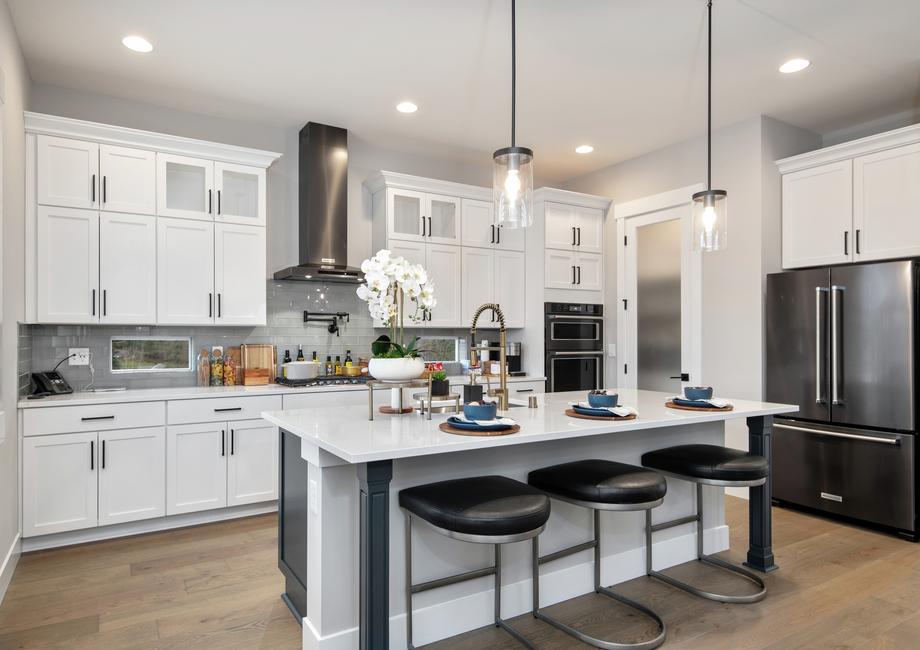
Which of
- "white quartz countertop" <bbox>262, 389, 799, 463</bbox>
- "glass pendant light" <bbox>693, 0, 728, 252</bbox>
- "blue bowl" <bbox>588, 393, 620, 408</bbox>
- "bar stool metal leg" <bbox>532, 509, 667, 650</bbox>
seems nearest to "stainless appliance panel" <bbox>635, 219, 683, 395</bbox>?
"white quartz countertop" <bbox>262, 389, 799, 463</bbox>

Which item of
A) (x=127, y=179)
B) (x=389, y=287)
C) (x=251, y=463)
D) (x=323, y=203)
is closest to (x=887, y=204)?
(x=389, y=287)

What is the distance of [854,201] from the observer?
4.02 meters

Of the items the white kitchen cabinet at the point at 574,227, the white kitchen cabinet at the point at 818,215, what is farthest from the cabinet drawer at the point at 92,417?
the white kitchen cabinet at the point at 818,215

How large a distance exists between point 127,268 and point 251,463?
157 centimetres

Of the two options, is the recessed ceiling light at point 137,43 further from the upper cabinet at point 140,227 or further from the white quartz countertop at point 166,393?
the white quartz countertop at point 166,393

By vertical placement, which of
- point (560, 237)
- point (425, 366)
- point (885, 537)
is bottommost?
point (885, 537)

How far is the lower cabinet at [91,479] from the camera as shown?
11.0ft

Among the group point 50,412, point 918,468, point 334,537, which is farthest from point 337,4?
point 918,468

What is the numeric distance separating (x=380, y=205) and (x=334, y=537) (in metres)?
3.35

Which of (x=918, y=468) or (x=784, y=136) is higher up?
(x=784, y=136)

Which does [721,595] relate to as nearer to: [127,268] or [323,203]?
[323,203]

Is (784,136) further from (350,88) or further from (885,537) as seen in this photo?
(350,88)

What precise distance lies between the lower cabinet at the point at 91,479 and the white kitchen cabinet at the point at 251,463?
0.43 m

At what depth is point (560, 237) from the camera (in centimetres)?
544
